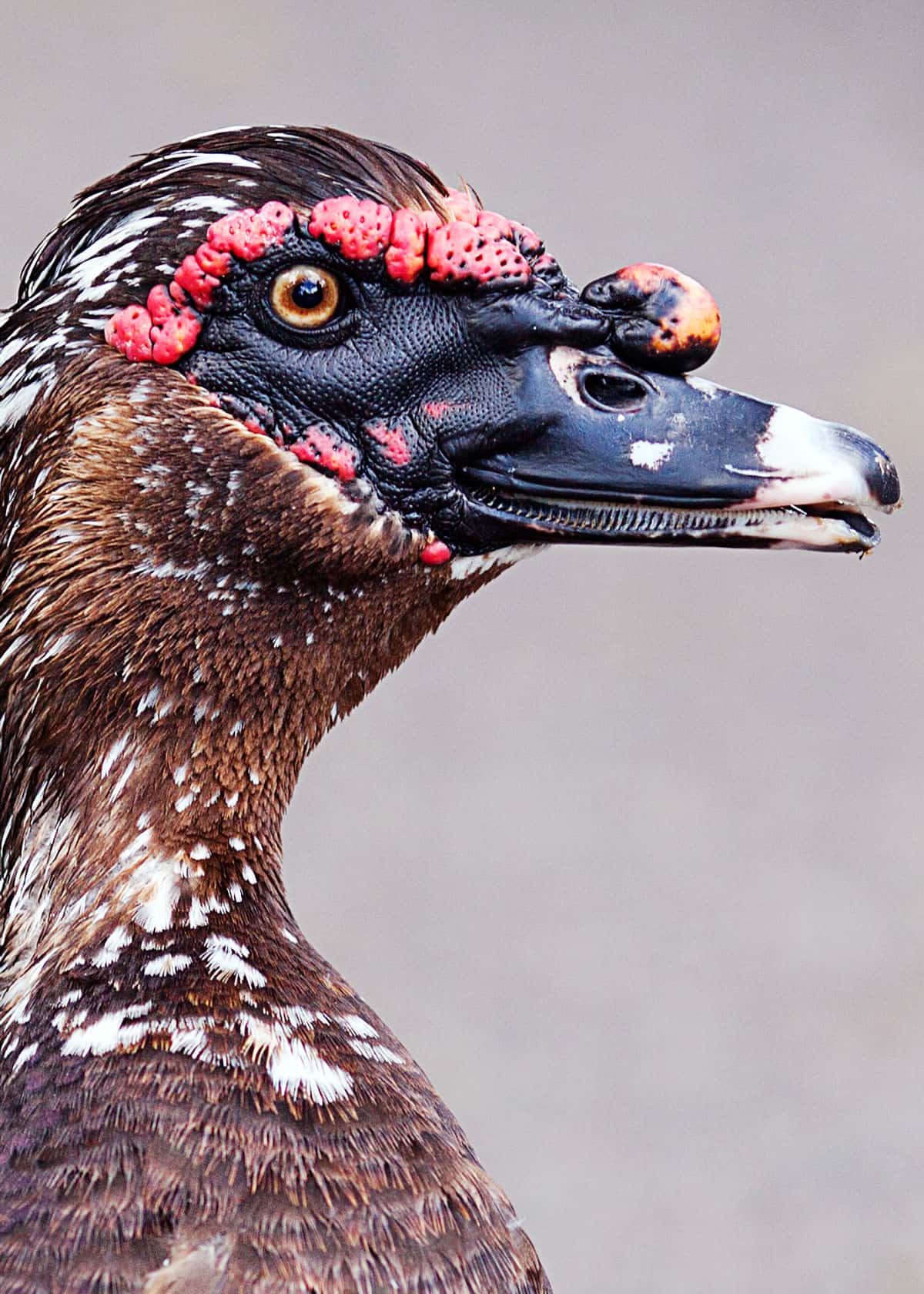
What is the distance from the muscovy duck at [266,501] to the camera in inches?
61.7

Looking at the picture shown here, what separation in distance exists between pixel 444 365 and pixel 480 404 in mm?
52

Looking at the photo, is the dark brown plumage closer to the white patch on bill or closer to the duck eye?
the duck eye

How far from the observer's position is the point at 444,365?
5.29 feet

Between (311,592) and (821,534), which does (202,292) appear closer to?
(311,592)

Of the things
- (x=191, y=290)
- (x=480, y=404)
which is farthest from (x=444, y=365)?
(x=191, y=290)

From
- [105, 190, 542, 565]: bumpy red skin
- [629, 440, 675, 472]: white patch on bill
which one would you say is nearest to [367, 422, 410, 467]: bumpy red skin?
[105, 190, 542, 565]: bumpy red skin

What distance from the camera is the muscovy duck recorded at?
1566 millimetres

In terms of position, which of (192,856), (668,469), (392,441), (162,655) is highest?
(668,469)

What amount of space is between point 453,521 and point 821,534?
1.20ft

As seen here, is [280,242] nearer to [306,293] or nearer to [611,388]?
[306,293]

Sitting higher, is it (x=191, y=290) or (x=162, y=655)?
(x=191, y=290)

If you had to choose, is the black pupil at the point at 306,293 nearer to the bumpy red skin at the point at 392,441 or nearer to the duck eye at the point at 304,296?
the duck eye at the point at 304,296

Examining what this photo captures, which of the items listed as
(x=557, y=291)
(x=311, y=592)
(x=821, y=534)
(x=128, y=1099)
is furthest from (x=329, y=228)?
(x=128, y=1099)

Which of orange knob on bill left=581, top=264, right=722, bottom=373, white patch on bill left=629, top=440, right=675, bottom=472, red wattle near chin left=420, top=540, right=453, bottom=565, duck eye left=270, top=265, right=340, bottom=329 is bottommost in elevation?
red wattle near chin left=420, top=540, right=453, bottom=565
